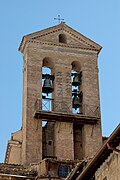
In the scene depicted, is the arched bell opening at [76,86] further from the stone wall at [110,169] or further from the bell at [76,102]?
the stone wall at [110,169]

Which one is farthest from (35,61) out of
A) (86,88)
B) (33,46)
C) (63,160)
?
(63,160)

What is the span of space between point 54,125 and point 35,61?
4470 mm

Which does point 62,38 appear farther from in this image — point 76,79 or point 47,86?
point 47,86

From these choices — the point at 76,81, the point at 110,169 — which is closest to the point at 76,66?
the point at 76,81

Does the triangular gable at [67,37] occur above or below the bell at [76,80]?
above

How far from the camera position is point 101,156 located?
20547 mm

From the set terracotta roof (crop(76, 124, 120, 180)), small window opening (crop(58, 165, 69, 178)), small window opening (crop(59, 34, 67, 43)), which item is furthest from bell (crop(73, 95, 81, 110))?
A: terracotta roof (crop(76, 124, 120, 180))

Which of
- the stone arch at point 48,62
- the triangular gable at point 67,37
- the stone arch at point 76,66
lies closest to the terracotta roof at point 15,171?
the stone arch at point 48,62

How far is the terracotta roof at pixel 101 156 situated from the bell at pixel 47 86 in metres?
15.2

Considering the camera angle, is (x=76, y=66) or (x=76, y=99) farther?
(x=76, y=66)

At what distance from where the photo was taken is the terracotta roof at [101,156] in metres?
18.9

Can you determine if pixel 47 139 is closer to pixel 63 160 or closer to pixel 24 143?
pixel 24 143

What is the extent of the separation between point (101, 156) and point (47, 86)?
1689 centimetres

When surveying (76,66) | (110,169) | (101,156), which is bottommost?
(110,169)
